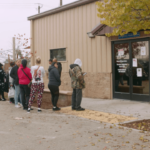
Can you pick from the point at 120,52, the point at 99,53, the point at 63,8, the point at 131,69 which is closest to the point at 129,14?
the point at 131,69

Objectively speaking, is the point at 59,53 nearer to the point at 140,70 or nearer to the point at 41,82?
the point at 140,70

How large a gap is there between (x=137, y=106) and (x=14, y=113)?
4477 mm

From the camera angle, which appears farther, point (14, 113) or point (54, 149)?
point (14, 113)

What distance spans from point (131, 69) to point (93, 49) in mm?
2470

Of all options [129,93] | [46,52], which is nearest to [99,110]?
[129,93]

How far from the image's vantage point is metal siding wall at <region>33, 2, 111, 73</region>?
1189 centimetres

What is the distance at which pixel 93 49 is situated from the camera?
12.2 meters

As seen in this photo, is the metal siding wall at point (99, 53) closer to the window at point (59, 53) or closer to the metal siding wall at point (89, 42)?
the metal siding wall at point (89, 42)

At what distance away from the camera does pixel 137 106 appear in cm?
935

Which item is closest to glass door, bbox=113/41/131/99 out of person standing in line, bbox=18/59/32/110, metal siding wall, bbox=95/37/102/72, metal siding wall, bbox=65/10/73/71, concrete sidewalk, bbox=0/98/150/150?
metal siding wall, bbox=95/37/102/72

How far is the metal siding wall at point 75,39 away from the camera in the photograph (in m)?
11.9

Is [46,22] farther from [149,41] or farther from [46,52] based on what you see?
[149,41]

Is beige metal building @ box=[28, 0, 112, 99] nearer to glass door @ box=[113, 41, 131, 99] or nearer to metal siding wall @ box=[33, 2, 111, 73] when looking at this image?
metal siding wall @ box=[33, 2, 111, 73]

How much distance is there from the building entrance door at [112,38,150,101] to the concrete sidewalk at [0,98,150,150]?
2015 millimetres
